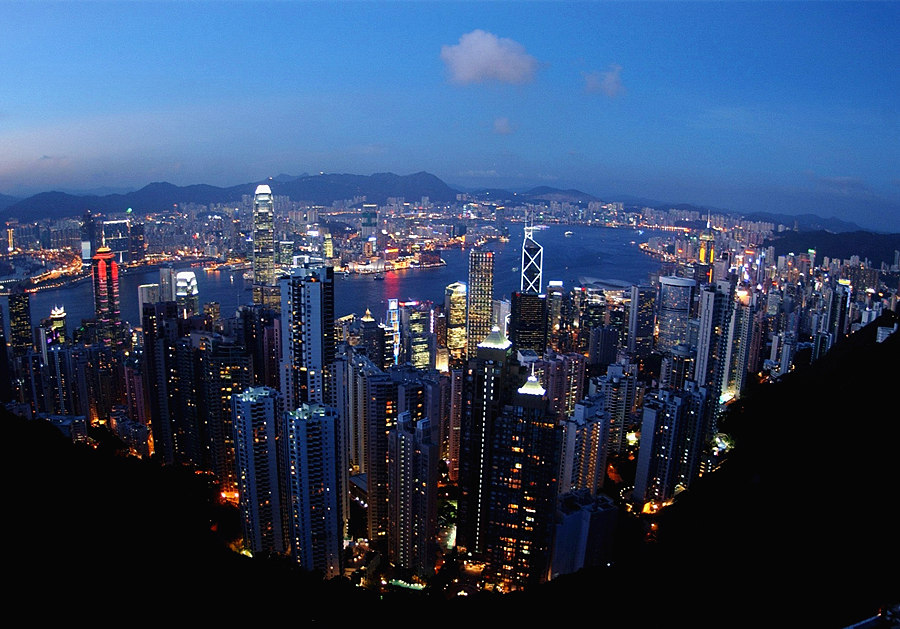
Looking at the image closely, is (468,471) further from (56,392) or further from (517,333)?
(56,392)

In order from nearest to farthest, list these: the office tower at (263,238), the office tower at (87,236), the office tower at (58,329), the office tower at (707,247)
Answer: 1. the office tower at (58,329)
2. the office tower at (87,236)
3. the office tower at (263,238)
4. the office tower at (707,247)

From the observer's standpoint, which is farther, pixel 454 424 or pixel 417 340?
pixel 417 340

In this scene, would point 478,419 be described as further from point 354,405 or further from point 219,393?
point 219,393

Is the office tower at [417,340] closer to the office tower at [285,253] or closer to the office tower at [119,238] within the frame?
the office tower at [285,253]

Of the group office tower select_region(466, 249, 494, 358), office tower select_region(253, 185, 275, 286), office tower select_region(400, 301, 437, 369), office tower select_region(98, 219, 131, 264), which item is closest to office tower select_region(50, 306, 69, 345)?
office tower select_region(98, 219, 131, 264)

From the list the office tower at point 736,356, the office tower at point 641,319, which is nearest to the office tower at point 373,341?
the office tower at point 641,319

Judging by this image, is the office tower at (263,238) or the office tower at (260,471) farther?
the office tower at (263,238)

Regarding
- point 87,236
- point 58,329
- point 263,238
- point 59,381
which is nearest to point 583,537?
point 59,381
